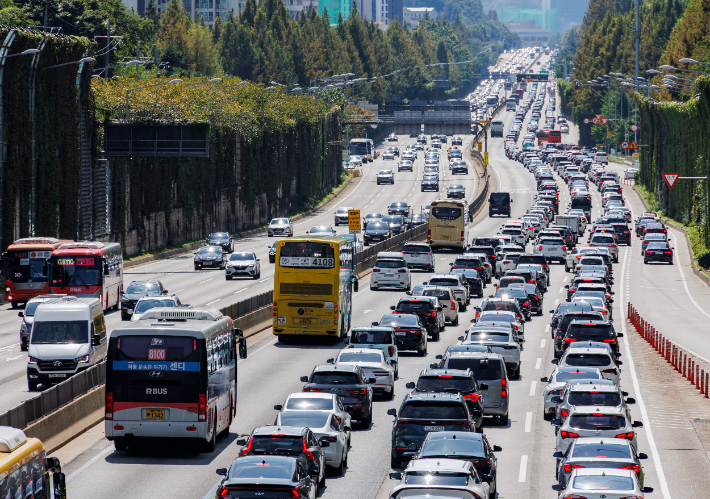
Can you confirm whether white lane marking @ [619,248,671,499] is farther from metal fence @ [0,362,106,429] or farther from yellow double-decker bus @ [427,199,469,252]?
yellow double-decker bus @ [427,199,469,252]

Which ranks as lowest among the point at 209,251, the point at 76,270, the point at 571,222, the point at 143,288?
the point at 209,251

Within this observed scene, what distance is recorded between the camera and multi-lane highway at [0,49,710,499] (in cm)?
2316

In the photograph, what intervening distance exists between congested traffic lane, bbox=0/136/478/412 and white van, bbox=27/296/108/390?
2.71ft

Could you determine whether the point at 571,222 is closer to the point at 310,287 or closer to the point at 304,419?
the point at 310,287

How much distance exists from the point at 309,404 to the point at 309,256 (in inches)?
646

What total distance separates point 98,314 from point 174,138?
46.5 meters

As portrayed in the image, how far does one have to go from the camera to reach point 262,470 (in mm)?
18672

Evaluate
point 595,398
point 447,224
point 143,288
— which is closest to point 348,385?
point 595,398

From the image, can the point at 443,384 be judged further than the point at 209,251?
No

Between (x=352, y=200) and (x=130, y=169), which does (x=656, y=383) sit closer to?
(x=130, y=169)

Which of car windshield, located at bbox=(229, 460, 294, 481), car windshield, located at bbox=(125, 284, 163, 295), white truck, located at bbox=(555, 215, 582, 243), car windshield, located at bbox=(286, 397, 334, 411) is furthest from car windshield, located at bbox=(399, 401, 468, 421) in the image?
white truck, located at bbox=(555, 215, 582, 243)

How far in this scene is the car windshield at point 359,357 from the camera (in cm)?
3253

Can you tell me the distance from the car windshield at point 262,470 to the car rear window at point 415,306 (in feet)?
86.6

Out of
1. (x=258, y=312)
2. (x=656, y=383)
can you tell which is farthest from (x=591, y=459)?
(x=258, y=312)
